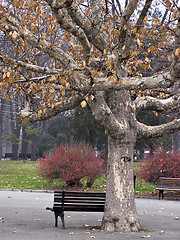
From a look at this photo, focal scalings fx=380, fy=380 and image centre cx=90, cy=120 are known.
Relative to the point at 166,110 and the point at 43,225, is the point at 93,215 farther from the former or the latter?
the point at 166,110

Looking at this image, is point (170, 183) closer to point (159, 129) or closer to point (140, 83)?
point (159, 129)

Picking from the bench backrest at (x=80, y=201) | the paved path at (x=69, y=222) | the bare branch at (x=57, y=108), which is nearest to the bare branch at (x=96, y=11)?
the bare branch at (x=57, y=108)

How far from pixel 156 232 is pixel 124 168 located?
161 centimetres

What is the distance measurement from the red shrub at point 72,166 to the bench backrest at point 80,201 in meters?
7.61

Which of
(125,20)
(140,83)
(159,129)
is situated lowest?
(159,129)

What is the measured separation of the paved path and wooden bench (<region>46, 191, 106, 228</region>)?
1.42 feet

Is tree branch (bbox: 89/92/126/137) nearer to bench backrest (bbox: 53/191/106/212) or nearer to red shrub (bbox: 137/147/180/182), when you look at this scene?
bench backrest (bbox: 53/191/106/212)

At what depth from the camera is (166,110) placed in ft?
33.0

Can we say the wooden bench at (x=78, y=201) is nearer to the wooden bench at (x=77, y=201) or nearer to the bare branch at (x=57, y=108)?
the wooden bench at (x=77, y=201)

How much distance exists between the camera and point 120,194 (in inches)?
344

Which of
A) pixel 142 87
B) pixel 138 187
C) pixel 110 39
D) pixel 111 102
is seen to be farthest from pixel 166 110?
pixel 138 187

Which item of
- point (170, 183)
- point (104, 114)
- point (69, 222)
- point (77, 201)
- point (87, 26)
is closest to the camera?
point (104, 114)

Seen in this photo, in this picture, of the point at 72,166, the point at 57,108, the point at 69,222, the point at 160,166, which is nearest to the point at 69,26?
the point at 57,108

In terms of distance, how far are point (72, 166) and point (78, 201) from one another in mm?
7916
